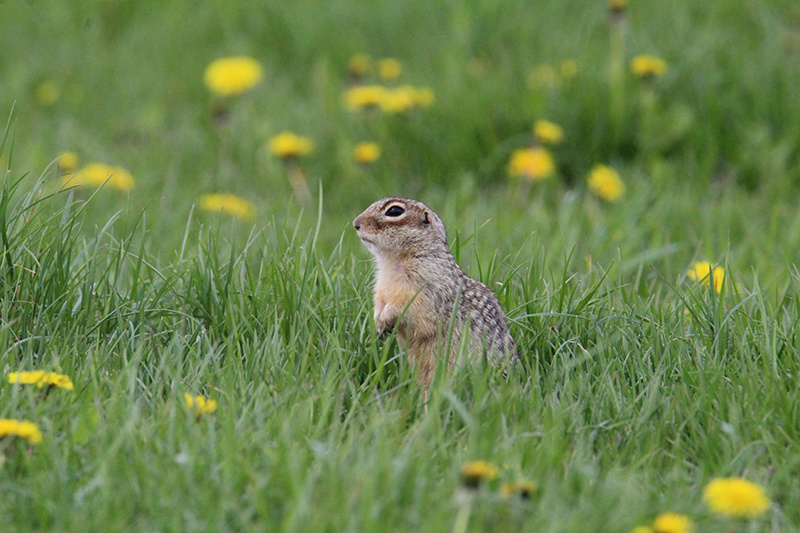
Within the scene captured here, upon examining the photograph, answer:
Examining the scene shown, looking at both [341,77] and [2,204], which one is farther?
[341,77]

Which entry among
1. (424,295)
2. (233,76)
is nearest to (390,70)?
(233,76)

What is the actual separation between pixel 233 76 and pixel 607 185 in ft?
10.1

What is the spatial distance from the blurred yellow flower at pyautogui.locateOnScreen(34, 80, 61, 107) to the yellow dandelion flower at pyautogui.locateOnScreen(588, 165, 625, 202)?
15.0 feet

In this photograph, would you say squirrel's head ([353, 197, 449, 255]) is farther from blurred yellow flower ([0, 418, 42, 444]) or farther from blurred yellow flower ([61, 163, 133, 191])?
blurred yellow flower ([61, 163, 133, 191])

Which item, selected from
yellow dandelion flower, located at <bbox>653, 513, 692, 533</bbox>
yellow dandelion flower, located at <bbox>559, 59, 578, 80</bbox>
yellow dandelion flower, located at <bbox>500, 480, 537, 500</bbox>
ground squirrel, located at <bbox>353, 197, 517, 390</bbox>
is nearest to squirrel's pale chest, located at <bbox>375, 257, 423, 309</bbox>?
ground squirrel, located at <bbox>353, 197, 517, 390</bbox>

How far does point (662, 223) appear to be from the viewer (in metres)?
5.67

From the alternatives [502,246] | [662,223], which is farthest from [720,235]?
[502,246]

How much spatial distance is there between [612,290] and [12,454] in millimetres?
2279

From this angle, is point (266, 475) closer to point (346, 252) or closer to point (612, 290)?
point (612, 290)

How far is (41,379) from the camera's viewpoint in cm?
296

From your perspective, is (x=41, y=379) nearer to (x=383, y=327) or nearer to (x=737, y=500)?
(x=383, y=327)

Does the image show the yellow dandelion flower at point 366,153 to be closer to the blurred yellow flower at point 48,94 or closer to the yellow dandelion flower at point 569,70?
the yellow dandelion flower at point 569,70

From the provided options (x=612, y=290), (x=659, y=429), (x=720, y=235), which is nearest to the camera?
(x=659, y=429)

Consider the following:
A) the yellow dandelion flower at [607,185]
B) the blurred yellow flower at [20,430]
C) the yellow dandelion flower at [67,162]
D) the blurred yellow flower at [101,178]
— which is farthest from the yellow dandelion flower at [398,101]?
the blurred yellow flower at [20,430]
